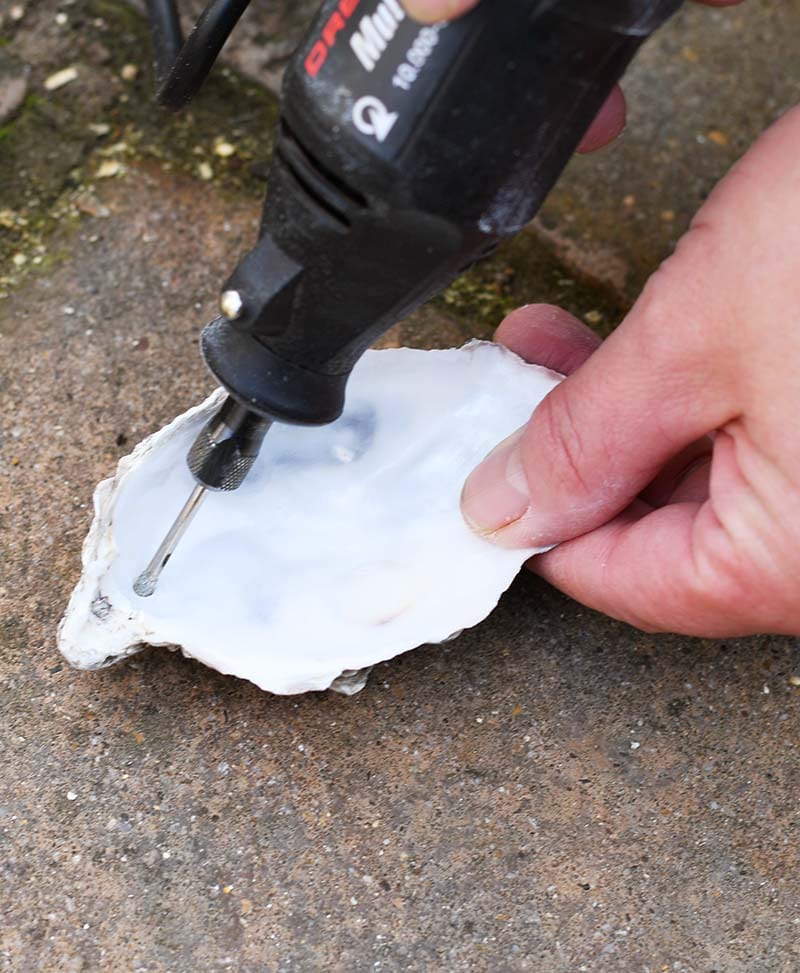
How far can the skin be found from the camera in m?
0.85

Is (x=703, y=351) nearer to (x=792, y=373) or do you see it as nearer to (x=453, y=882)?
(x=792, y=373)

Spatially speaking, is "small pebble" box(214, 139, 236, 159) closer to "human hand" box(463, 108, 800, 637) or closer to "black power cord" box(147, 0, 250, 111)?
"black power cord" box(147, 0, 250, 111)

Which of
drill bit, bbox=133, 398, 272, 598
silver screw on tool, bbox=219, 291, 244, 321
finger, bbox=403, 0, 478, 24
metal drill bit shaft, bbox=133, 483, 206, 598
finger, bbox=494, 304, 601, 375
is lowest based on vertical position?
metal drill bit shaft, bbox=133, 483, 206, 598

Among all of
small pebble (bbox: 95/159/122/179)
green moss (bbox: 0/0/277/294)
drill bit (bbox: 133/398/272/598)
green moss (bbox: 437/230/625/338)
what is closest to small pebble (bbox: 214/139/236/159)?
green moss (bbox: 0/0/277/294)

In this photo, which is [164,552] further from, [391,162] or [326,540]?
[391,162]

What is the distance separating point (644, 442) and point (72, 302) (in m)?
0.71

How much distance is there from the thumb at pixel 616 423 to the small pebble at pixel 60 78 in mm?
840

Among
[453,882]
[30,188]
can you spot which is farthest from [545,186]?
[30,188]

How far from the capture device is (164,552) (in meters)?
1.03

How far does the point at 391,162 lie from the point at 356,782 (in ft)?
1.82

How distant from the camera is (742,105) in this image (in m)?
1.60

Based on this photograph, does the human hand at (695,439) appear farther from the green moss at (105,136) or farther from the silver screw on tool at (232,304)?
the green moss at (105,136)

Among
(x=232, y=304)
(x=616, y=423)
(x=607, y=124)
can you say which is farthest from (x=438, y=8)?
(x=607, y=124)

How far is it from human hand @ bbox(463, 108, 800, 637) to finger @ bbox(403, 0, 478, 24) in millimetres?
284
